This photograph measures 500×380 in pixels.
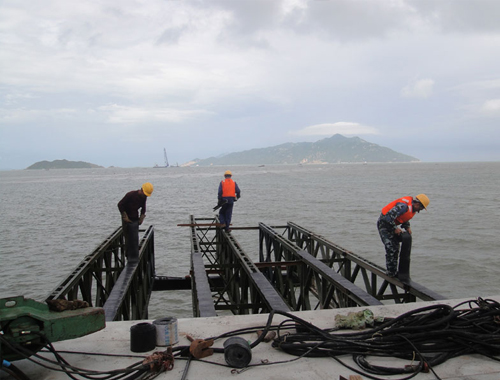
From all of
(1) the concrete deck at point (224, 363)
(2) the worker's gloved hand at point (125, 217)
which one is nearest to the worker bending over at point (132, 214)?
(2) the worker's gloved hand at point (125, 217)

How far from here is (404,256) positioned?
7465mm

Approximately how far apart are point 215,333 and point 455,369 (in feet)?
7.45

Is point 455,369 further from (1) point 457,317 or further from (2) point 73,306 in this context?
(2) point 73,306

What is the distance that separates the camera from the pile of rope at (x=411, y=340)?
3.63m

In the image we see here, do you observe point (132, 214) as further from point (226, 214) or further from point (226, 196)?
point (226, 214)

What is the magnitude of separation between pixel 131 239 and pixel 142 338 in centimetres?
620

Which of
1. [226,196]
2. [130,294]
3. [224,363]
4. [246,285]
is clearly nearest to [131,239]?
[130,294]

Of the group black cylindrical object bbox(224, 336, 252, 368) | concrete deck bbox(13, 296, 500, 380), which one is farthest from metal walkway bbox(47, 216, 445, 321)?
black cylindrical object bbox(224, 336, 252, 368)

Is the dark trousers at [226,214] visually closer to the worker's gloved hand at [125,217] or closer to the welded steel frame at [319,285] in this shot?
the welded steel frame at [319,285]

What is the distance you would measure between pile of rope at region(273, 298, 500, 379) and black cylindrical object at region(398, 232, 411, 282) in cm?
327

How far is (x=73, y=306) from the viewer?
3.66 metres

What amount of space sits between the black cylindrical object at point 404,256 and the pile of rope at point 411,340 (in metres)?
3.27

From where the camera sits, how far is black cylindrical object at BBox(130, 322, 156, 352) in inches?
146

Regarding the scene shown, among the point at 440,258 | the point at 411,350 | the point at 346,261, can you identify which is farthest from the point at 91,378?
the point at 440,258
